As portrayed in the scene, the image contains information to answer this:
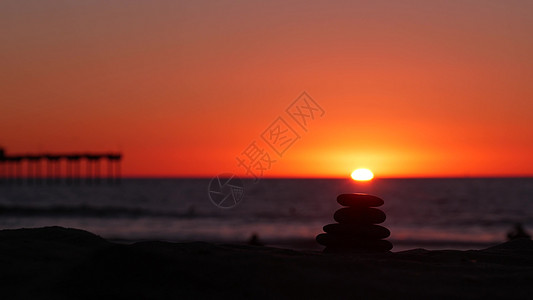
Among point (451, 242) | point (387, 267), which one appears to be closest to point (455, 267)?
point (387, 267)

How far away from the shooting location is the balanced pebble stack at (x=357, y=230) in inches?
354

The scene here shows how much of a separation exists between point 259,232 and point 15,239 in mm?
30144

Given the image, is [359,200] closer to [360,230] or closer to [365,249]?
[360,230]

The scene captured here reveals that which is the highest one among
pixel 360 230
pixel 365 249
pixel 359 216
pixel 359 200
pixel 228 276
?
pixel 359 200

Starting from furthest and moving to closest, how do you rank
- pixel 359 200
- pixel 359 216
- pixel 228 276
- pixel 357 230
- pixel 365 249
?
pixel 359 200, pixel 359 216, pixel 357 230, pixel 365 249, pixel 228 276

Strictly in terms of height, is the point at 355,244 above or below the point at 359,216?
below

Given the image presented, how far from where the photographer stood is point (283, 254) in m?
6.91

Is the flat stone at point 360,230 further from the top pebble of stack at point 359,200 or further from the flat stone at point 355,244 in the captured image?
the top pebble of stack at point 359,200

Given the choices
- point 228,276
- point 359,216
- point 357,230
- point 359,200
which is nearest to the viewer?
point 228,276

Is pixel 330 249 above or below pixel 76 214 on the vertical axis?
below

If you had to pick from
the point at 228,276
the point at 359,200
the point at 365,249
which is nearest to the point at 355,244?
the point at 365,249

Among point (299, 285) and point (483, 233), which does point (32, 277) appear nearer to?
point (299, 285)

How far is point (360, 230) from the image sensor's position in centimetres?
903

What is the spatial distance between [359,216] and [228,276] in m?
4.07
